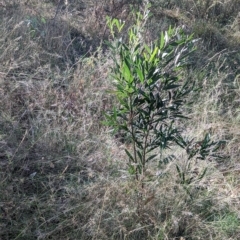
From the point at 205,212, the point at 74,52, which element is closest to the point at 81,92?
the point at 74,52

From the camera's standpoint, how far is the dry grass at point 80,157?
2.72 meters

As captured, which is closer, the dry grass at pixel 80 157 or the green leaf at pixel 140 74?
the green leaf at pixel 140 74

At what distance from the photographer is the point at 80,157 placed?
3.17 meters

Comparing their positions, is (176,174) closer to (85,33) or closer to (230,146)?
(230,146)

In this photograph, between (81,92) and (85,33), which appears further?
(85,33)

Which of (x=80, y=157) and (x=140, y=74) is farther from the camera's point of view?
(x=80, y=157)

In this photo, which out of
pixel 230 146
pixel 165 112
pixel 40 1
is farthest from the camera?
pixel 40 1

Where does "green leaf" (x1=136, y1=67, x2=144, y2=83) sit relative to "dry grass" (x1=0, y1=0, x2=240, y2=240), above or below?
above

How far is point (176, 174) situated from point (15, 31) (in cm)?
229

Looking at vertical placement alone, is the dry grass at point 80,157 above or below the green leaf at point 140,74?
below

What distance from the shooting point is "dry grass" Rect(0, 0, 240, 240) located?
8.92ft

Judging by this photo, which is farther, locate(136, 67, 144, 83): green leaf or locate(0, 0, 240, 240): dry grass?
locate(0, 0, 240, 240): dry grass

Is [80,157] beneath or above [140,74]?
beneath

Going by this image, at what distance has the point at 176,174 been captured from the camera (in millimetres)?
3035
